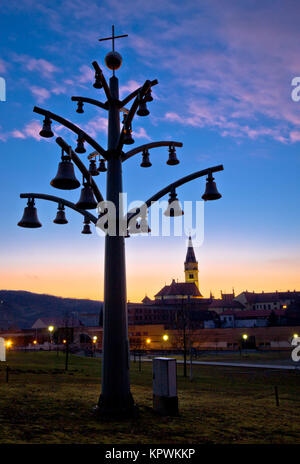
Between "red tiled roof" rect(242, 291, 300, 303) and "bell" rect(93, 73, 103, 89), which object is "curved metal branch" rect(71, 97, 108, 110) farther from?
"red tiled roof" rect(242, 291, 300, 303)

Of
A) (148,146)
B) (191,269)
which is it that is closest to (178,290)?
(191,269)

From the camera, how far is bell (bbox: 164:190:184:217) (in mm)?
9328

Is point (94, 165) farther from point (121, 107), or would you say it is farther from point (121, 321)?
point (121, 321)

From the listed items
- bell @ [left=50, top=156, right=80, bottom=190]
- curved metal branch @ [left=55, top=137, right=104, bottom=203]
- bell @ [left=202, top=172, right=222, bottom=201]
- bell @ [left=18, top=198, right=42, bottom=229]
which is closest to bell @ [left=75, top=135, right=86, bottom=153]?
curved metal branch @ [left=55, top=137, right=104, bottom=203]

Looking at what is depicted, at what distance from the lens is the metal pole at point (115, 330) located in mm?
8570

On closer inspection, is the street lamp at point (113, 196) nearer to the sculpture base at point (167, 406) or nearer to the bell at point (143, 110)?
the bell at point (143, 110)

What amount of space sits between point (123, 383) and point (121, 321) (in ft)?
4.40

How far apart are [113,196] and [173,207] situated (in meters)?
1.46

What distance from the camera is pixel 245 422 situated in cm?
914

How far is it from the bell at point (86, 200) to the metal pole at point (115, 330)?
0.97 meters

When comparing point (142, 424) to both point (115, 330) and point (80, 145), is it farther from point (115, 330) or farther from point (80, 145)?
point (80, 145)

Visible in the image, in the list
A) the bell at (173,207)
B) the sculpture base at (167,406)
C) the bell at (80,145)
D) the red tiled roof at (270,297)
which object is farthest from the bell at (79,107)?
the red tiled roof at (270,297)
